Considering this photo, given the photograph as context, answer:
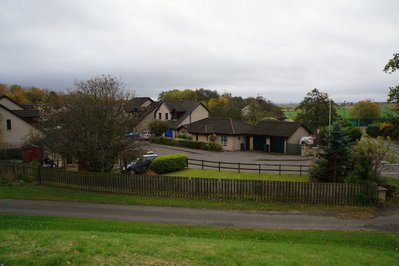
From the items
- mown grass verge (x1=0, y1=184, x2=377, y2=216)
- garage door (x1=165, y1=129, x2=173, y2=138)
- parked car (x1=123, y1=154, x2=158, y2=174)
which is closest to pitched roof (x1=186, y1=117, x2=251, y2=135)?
garage door (x1=165, y1=129, x2=173, y2=138)

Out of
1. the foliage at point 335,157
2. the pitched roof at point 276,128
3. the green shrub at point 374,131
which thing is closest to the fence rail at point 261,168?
the foliage at point 335,157

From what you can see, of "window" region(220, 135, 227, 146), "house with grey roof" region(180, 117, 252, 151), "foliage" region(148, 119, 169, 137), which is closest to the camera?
"house with grey roof" region(180, 117, 252, 151)

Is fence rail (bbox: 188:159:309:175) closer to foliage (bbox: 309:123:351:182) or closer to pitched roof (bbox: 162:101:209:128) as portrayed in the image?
foliage (bbox: 309:123:351:182)

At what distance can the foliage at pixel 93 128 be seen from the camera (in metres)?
24.2

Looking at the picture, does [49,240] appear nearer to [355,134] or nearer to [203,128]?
[203,128]

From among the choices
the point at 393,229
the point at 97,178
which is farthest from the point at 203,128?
the point at 393,229

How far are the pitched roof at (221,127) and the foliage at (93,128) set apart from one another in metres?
25.2

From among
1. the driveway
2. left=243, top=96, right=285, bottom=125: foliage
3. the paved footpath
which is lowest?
the paved footpath

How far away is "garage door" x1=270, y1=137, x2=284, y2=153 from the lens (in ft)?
152

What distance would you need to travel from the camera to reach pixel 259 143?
49000 millimetres

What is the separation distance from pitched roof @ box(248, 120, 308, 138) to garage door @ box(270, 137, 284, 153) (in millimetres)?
695

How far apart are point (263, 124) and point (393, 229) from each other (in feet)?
110

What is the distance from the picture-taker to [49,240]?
10.9 metres

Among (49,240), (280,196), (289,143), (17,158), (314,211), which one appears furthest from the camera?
(289,143)
